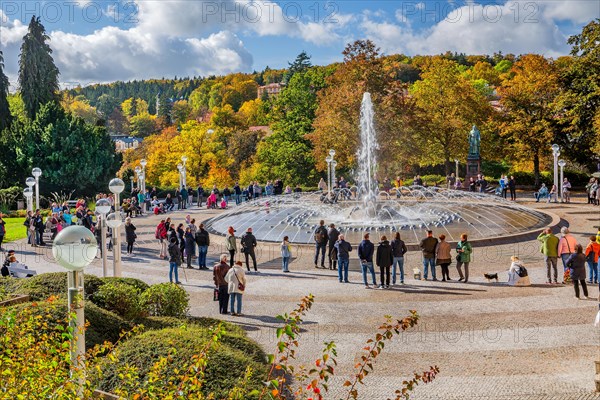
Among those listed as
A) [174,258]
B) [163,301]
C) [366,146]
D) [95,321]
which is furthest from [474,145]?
[95,321]

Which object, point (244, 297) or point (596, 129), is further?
point (596, 129)

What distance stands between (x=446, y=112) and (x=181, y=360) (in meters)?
49.5

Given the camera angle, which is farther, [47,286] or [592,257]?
[592,257]

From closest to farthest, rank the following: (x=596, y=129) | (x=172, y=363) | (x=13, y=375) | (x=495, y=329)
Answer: (x=13, y=375)
(x=172, y=363)
(x=495, y=329)
(x=596, y=129)

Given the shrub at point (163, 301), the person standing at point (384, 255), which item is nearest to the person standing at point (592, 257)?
the person standing at point (384, 255)

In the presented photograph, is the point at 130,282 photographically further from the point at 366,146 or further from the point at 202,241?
the point at 366,146

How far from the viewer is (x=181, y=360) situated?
805cm

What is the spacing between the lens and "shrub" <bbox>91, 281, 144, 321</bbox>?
38.8 ft

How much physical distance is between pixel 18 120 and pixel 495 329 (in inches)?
2123

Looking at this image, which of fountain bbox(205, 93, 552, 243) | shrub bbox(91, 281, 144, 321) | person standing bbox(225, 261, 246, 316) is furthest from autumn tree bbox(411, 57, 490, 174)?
shrub bbox(91, 281, 144, 321)

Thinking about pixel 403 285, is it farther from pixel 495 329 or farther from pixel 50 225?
pixel 50 225

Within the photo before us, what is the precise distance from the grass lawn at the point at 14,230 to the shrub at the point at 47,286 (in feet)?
58.8

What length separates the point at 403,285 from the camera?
17.4m

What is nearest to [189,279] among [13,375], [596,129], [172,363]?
[172,363]
